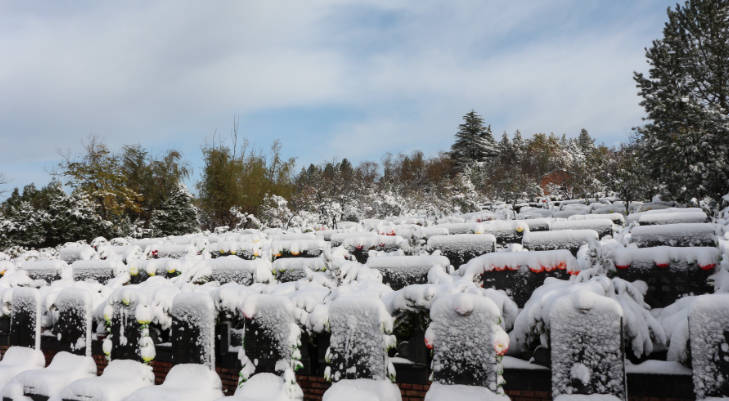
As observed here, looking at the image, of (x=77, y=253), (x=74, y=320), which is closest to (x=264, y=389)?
(x=74, y=320)

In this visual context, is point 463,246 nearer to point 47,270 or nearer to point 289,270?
point 289,270

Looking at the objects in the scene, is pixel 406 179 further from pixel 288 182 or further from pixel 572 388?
pixel 572 388

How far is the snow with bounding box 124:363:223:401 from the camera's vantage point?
4238 mm

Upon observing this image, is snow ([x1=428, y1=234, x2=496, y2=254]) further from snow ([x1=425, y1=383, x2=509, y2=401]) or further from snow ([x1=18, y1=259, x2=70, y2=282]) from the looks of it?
snow ([x1=18, y1=259, x2=70, y2=282])

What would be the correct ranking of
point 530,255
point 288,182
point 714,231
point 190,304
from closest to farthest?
1. point 190,304
2. point 530,255
3. point 714,231
4. point 288,182

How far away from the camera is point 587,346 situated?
3.30m

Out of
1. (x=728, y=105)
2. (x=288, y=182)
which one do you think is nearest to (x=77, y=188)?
(x=288, y=182)

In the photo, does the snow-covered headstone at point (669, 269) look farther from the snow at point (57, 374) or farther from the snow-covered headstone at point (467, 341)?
the snow at point (57, 374)

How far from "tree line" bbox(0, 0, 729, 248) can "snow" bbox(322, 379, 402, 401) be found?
40.4 ft

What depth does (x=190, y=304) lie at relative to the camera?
187 inches

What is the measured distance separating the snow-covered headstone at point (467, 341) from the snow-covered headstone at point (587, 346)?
40 centimetres

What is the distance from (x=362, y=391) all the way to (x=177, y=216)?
28.4m

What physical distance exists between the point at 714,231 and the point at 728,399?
526 cm

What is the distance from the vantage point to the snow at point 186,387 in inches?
167
